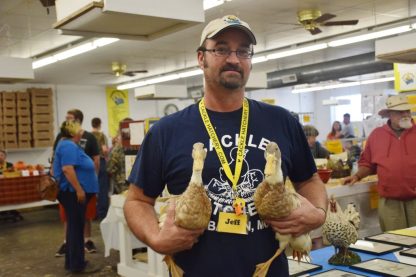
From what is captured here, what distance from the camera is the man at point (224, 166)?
50.9 inches

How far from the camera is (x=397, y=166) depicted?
3768 millimetres

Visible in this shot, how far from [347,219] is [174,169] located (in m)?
1.22

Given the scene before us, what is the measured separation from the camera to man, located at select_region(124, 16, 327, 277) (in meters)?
1.29

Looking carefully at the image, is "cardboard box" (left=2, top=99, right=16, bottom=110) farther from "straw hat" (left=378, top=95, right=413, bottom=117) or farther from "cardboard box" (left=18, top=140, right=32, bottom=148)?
"straw hat" (left=378, top=95, right=413, bottom=117)

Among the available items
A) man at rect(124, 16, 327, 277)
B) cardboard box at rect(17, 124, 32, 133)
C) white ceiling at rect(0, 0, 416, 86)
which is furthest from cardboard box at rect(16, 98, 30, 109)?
man at rect(124, 16, 327, 277)

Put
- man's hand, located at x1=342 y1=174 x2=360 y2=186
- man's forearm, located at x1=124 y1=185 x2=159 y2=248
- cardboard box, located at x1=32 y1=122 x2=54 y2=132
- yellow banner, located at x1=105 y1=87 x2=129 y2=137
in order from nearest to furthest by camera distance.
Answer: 1. man's forearm, located at x1=124 y1=185 x2=159 y2=248
2. man's hand, located at x1=342 y1=174 x2=360 y2=186
3. cardboard box, located at x1=32 y1=122 x2=54 y2=132
4. yellow banner, located at x1=105 y1=87 x2=129 y2=137

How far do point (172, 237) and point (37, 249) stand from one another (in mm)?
5522

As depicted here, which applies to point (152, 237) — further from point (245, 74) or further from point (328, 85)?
point (328, 85)

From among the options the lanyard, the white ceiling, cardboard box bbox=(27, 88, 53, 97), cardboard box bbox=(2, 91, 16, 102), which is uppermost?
the white ceiling

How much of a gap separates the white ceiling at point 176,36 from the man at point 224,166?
17.5 feet

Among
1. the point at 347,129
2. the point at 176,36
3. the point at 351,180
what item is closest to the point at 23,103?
the point at 176,36

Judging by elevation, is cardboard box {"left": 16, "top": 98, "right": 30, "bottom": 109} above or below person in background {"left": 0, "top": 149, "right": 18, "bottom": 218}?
above

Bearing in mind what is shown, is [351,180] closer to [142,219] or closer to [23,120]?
[142,219]

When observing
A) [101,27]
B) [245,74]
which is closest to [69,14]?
[101,27]
